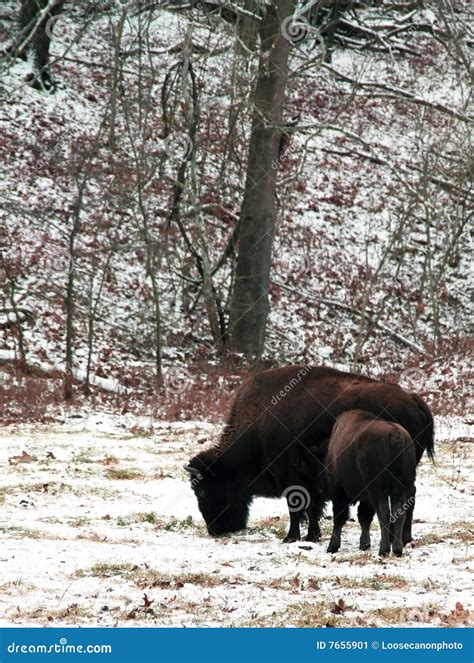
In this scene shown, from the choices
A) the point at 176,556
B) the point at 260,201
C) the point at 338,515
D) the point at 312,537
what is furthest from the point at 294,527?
the point at 260,201

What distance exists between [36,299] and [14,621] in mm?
15200

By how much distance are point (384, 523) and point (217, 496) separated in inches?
97.8

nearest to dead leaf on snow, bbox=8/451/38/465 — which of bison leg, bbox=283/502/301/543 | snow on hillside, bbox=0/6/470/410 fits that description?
bison leg, bbox=283/502/301/543

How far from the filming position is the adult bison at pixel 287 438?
359 inches

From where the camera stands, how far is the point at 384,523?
807 cm

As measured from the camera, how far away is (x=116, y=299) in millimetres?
22203

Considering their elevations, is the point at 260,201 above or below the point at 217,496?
above

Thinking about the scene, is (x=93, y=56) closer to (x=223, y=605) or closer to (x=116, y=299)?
(x=116, y=299)

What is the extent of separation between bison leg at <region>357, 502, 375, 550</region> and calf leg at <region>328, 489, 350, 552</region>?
0.13 meters

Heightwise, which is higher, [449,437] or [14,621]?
[449,437]

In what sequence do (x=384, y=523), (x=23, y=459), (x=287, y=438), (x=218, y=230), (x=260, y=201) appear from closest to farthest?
(x=384, y=523) < (x=287, y=438) < (x=23, y=459) < (x=260, y=201) < (x=218, y=230)

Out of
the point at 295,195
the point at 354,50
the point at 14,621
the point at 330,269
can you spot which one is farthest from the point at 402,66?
the point at 14,621

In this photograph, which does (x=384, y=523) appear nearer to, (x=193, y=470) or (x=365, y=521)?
(x=365, y=521)

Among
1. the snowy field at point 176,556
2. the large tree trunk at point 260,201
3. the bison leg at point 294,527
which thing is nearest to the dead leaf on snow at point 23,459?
the snowy field at point 176,556
